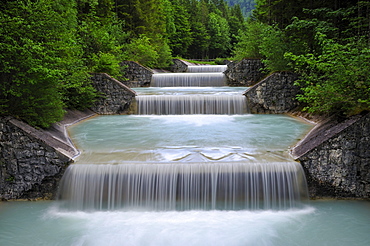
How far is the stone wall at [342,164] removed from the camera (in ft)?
25.1

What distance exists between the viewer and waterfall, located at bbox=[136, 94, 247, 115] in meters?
16.1

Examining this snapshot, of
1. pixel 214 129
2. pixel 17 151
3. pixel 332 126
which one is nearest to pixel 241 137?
pixel 214 129

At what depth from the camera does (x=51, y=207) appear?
741cm

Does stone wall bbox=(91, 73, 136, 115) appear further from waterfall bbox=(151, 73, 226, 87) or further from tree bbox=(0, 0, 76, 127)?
waterfall bbox=(151, 73, 226, 87)

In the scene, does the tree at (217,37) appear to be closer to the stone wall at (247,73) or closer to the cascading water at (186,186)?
the stone wall at (247,73)

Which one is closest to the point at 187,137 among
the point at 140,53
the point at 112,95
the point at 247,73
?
the point at 112,95

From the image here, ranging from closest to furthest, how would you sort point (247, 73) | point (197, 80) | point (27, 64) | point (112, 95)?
point (27, 64) < point (112, 95) < point (247, 73) < point (197, 80)

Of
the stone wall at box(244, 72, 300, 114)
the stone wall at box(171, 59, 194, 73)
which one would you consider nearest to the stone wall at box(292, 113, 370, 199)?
the stone wall at box(244, 72, 300, 114)

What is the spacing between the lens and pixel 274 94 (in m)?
16.5

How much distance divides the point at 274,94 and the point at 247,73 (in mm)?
7429

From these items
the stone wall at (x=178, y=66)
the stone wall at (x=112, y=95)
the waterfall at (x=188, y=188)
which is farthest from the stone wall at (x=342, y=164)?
the stone wall at (x=178, y=66)

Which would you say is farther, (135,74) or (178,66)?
(178,66)

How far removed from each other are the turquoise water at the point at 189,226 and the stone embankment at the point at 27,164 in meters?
0.40

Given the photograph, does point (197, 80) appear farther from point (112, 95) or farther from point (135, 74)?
point (112, 95)
